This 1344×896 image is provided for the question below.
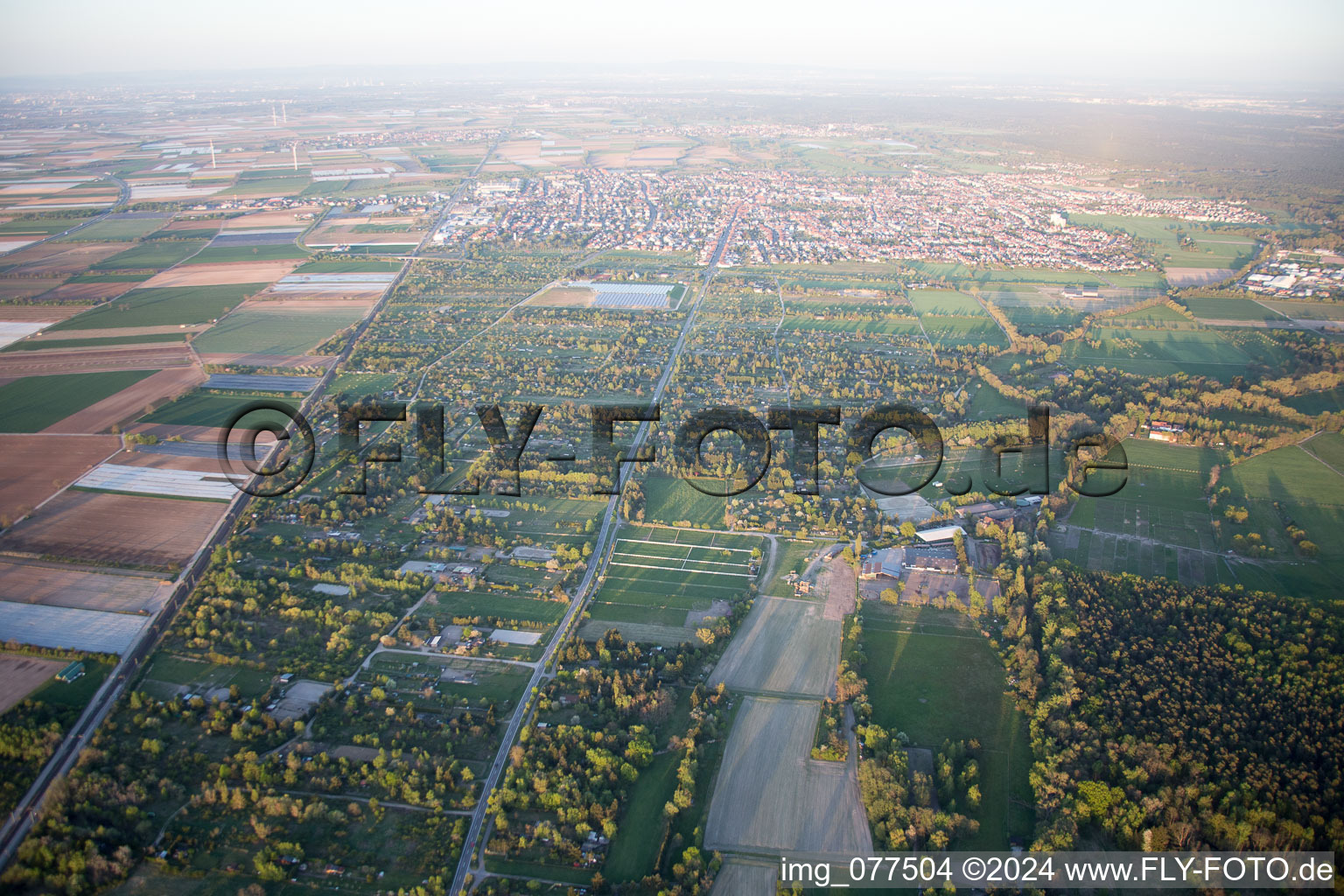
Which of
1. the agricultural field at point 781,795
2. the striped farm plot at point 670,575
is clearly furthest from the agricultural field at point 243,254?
the agricultural field at point 781,795

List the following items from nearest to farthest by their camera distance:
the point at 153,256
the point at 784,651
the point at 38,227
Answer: the point at 784,651, the point at 153,256, the point at 38,227

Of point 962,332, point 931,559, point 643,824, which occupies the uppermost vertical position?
point 962,332

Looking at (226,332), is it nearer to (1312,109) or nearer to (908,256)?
(908,256)

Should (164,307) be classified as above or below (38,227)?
below

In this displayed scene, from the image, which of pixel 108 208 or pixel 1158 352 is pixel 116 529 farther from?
pixel 108 208

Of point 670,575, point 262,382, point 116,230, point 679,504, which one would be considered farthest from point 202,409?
point 116,230

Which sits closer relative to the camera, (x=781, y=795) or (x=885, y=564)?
(x=781, y=795)

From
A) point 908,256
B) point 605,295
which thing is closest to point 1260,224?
point 908,256

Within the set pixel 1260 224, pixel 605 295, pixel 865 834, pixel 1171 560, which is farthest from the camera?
pixel 1260 224
